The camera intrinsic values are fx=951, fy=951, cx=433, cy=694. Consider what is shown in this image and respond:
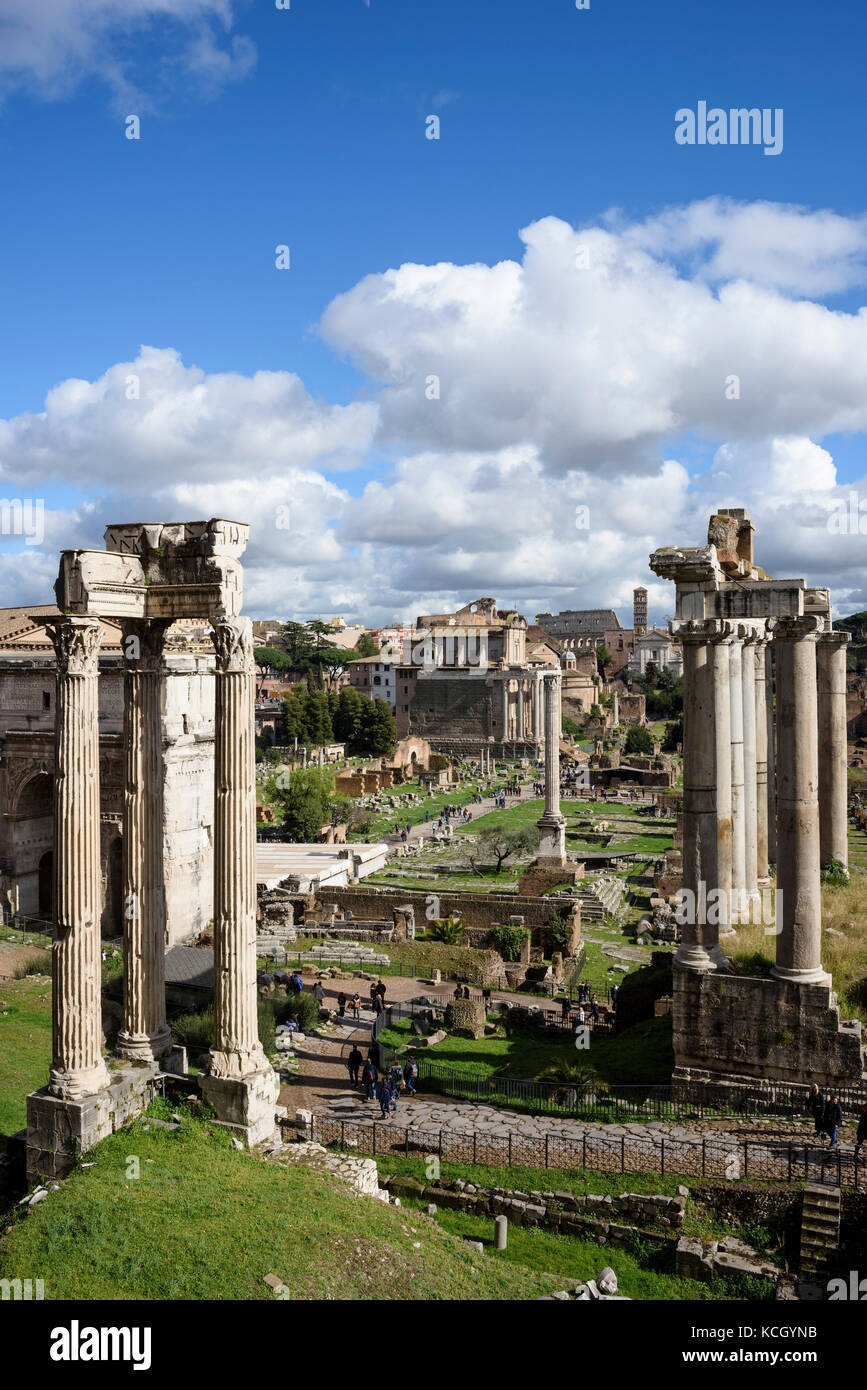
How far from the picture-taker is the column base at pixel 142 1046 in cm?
1141

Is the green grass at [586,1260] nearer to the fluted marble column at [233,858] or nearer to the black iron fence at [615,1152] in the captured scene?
the black iron fence at [615,1152]

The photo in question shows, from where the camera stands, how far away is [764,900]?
17781 mm

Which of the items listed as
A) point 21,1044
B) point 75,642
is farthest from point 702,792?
point 21,1044

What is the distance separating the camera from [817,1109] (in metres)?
12.1

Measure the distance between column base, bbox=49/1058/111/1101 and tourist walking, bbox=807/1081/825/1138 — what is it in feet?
28.4

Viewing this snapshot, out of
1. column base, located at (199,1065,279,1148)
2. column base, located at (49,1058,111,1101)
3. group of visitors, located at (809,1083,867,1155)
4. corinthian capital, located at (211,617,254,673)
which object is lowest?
group of visitors, located at (809,1083,867,1155)

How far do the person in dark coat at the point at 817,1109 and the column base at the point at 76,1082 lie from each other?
28.4ft

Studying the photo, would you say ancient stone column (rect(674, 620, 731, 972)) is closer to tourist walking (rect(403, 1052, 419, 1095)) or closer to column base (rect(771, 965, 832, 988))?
column base (rect(771, 965, 832, 988))

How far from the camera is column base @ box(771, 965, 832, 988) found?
13.0 metres

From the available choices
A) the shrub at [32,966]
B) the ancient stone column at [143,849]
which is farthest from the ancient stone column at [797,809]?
the shrub at [32,966]

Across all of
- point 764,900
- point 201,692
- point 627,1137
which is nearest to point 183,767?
point 201,692

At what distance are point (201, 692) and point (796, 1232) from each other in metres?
23.1

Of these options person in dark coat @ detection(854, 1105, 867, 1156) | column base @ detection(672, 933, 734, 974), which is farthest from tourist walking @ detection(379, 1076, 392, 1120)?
person in dark coat @ detection(854, 1105, 867, 1156)
